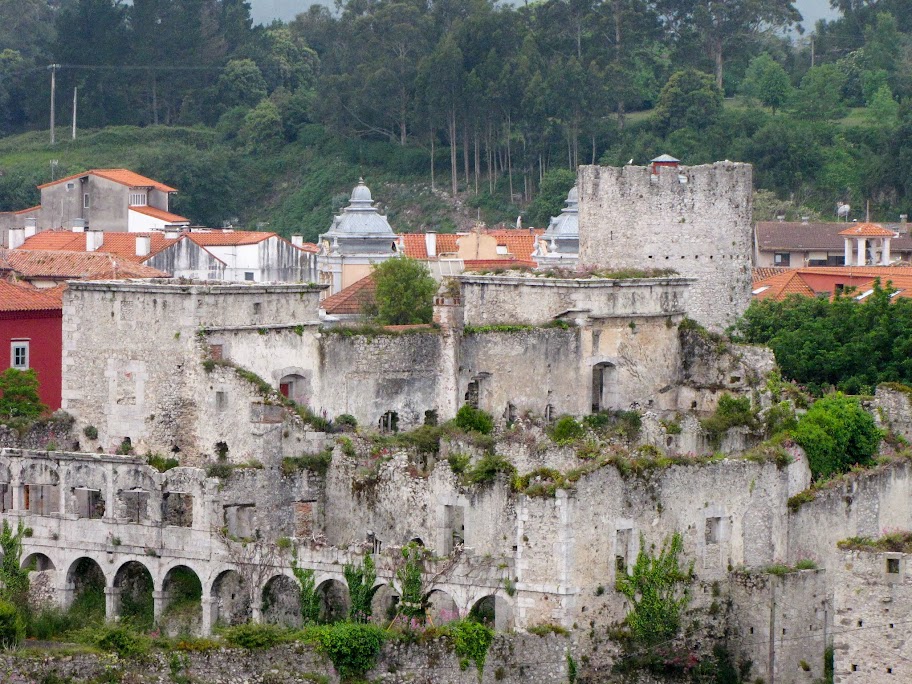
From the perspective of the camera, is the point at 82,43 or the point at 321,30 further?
the point at 321,30

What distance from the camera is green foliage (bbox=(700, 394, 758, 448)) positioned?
184ft

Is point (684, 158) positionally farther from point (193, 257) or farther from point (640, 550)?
point (640, 550)

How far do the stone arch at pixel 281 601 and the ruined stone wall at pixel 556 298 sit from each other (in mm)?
11101

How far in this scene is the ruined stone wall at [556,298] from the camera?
5866 cm

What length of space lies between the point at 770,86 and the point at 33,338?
6136cm

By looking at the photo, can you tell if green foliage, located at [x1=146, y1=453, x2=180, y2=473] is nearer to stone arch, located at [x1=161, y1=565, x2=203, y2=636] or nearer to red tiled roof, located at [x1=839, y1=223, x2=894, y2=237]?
stone arch, located at [x1=161, y1=565, x2=203, y2=636]

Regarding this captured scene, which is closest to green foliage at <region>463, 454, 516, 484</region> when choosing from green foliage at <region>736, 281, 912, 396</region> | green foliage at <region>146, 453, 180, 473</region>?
green foliage at <region>146, 453, 180, 473</region>

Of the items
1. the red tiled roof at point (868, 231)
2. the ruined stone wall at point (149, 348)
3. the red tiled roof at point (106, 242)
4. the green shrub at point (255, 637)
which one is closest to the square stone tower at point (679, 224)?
the ruined stone wall at point (149, 348)

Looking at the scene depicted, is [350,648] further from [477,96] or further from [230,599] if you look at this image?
[477,96]

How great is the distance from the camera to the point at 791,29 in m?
134

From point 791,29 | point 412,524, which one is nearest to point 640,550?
point 412,524

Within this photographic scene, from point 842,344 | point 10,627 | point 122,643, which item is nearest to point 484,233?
point 842,344

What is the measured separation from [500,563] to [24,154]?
75973mm

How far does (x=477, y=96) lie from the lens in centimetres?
10750
